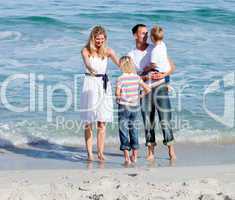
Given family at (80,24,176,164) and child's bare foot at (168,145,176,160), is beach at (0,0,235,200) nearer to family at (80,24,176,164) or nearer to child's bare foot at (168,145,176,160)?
child's bare foot at (168,145,176,160)

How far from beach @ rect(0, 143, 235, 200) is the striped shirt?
81cm

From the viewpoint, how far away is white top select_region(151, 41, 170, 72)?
8.59 meters

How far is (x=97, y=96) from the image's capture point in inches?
347

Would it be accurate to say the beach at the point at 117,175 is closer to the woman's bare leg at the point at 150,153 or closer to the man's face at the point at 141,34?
the woman's bare leg at the point at 150,153

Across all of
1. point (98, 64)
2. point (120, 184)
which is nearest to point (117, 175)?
point (120, 184)

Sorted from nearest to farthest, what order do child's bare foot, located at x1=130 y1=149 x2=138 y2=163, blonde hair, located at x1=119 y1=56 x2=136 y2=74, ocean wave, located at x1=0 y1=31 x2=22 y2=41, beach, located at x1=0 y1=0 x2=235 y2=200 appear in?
beach, located at x1=0 y1=0 x2=235 y2=200 → blonde hair, located at x1=119 y1=56 x2=136 y2=74 → child's bare foot, located at x1=130 y1=149 x2=138 y2=163 → ocean wave, located at x1=0 y1=31 x2=22 y2=41

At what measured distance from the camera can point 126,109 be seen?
863 centimetres

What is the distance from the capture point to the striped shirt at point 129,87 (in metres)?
8.51

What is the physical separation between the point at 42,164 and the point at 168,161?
1.61 meters

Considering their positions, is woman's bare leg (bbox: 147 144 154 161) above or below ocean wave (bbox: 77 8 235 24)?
above

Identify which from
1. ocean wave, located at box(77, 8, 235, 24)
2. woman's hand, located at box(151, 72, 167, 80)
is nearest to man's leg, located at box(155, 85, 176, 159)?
woman's hand, located at box(151, 72, 167, 80)

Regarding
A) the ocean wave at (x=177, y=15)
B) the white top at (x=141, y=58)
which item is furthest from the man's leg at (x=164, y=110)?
the ocean wave at (x=177, y=15)

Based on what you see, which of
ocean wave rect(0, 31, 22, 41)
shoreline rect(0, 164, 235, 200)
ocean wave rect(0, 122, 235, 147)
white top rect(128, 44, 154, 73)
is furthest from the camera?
ocean wave rect(0, 31, 22, 41)

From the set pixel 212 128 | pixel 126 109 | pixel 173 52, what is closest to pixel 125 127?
pixel 126 109
